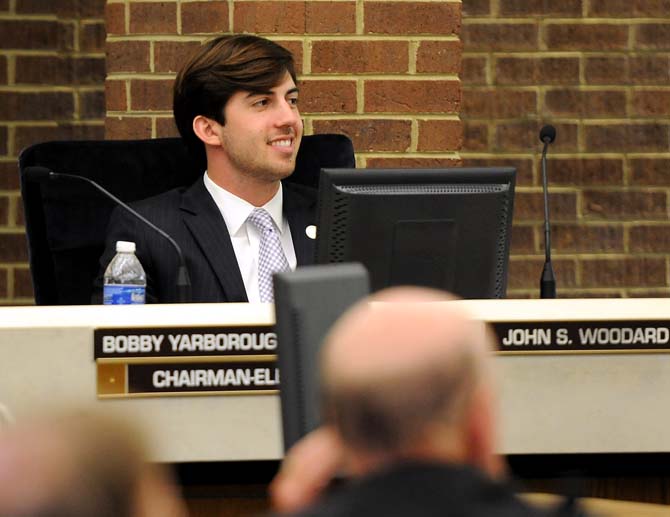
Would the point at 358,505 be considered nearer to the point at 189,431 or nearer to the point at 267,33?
the point at 189,431

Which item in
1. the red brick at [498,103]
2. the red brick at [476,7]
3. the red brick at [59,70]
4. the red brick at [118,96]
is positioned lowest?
the red brick at [498,103]

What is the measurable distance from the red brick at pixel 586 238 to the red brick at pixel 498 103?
36cm

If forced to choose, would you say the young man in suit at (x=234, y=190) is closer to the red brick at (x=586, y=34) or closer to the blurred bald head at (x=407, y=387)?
the red brick at (x=586, y=34)

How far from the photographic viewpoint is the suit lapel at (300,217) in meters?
3.07

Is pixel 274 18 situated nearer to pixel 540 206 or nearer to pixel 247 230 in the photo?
pixel 247 230

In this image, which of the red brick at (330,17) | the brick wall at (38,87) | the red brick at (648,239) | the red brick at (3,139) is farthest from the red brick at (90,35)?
the red brick at (648,239)

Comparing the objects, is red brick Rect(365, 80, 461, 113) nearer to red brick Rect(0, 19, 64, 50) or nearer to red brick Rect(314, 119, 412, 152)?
red brick Rect(314, 119, 412, 152)

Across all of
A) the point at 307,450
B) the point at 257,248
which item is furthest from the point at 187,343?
the point at 257,248

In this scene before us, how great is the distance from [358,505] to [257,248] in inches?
87.3

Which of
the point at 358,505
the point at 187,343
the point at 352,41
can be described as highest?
the point at 352,41

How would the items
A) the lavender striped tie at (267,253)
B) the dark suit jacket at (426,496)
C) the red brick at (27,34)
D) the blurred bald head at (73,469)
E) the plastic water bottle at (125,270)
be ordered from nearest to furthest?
the blurred bald head at (73,469) → the dark suit jacket at (426,496) → the plastic water bottle at (125,270) → the lavender striped tie at (267,253) → the red brick at (27,34)

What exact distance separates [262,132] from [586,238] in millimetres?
1289

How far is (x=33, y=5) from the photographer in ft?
12.7

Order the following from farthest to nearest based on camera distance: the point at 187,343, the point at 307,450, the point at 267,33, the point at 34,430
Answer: the point at 267,33 → the point at 187,343 → the point at 307,450 → the point at 34,430
